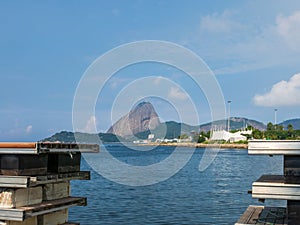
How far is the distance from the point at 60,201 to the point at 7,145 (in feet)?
6.81

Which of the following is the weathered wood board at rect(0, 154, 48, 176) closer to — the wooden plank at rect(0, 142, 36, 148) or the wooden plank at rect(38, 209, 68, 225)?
the wooden plank at rect(0, 142, 36, 148)

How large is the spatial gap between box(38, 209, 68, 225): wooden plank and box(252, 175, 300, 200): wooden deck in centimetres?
464

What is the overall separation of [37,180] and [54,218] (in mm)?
1813

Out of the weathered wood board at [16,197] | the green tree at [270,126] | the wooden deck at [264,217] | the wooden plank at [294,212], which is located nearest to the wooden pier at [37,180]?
the weathered wood board at [16,197]

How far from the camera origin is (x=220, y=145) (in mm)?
196875

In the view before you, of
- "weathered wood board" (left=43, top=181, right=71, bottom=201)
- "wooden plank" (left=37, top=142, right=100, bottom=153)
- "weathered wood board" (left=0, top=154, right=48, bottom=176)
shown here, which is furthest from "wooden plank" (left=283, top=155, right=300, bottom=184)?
"weathered wood board" (left=0, top=154, right=48, bottom=176)

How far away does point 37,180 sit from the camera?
9.13 meters

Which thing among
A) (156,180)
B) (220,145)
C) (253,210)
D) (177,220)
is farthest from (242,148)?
(253,210)

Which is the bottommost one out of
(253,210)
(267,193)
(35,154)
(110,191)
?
(110,191)

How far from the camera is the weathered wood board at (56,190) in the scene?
10.3 m

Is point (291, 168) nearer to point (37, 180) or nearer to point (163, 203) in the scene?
point (37, 180)

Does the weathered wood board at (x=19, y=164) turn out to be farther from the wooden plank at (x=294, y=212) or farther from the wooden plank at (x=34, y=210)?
the wooden plank at (x=294, y=212)

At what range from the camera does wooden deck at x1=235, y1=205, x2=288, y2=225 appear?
10680 millimetres

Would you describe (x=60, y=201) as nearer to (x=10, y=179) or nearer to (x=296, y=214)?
(x=10, y=179)
